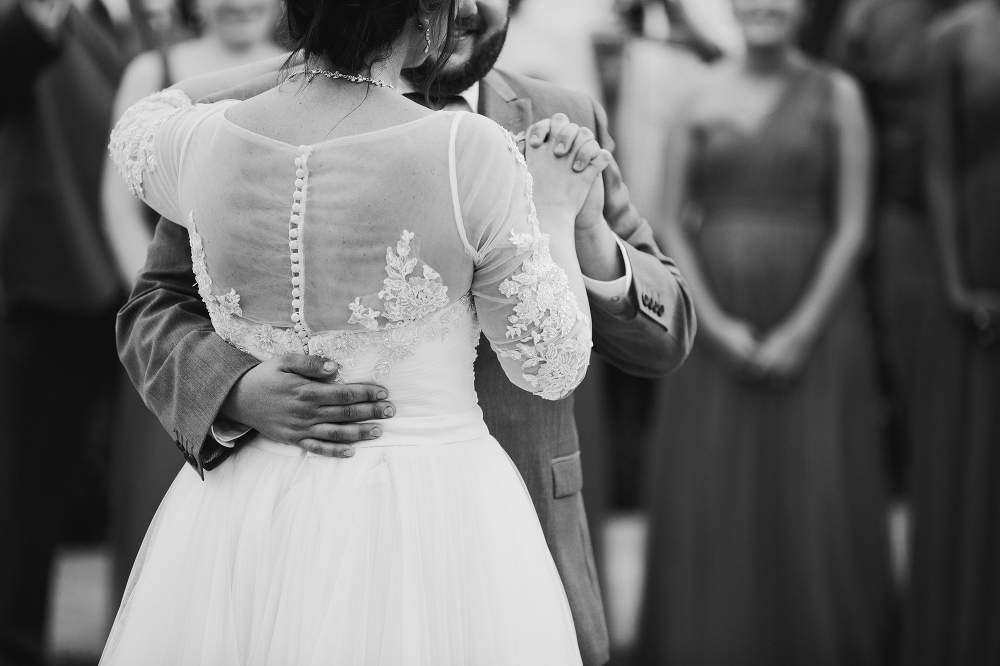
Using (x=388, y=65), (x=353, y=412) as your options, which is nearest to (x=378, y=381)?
(x=353, y=412)

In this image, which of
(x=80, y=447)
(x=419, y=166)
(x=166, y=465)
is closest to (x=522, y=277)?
(x=419, y=166)

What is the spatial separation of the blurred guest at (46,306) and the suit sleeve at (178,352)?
78.3 inches

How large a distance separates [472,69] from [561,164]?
304 millimetres

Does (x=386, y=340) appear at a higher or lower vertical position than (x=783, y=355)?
higher

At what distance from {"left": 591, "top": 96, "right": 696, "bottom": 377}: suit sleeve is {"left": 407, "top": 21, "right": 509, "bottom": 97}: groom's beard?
27 centimetres

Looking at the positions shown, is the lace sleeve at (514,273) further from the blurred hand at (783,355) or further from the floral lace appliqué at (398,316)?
the blurred hand at (783,355)

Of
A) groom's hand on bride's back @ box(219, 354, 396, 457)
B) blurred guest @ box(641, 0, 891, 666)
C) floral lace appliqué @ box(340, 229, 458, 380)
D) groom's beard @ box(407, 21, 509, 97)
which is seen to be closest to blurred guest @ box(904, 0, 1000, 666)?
blurred guest @ box(641, 0, 891, 666)

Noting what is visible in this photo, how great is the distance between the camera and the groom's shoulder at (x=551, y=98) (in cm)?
224

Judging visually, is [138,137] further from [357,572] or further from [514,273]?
[357,572]

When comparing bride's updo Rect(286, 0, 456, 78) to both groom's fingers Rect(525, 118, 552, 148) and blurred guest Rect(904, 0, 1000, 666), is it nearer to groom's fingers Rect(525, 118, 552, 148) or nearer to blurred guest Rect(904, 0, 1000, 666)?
groom's fingers Rect(525, 118, 552, 148)

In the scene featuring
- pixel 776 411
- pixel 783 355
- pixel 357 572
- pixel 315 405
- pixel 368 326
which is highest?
pixel 368 326

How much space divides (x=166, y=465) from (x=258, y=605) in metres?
1.94

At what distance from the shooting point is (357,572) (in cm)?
175

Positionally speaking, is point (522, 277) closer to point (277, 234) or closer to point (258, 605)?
point (277, 234)
